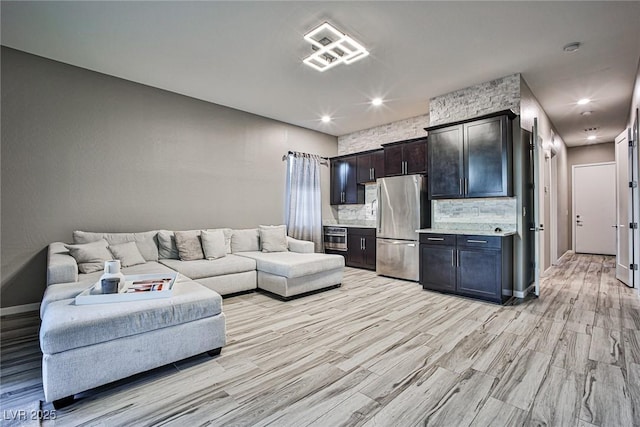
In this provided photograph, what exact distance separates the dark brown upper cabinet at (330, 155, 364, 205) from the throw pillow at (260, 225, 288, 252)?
1.99 meters

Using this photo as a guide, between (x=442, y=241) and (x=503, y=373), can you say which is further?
(x=442, y=241)

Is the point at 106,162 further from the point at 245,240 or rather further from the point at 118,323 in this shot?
the point at 118,323

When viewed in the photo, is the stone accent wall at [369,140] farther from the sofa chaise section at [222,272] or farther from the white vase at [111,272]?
the white vase at [111,272]

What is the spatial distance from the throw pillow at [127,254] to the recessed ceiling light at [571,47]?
5522mm

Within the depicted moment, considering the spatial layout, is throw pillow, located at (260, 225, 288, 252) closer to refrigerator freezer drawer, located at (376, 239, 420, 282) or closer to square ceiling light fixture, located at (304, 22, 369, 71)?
refrigerator freezer drawer, located at (376, 239, 420, 282)

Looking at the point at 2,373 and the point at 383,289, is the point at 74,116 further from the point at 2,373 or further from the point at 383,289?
the point at 383,289

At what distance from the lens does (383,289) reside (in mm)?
4297

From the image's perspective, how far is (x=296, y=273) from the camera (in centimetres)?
376

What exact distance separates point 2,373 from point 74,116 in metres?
2.96

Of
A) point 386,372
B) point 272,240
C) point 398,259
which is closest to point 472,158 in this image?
point 398,259

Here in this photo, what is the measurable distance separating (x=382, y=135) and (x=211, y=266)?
4.31 metres

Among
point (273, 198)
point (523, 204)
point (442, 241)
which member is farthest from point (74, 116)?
point (523, 204)

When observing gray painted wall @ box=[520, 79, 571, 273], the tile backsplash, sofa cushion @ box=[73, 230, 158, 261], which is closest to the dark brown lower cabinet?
gray painted wall @ box=[520, 79, 571, 273]

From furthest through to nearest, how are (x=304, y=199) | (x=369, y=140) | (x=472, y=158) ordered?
(x=369, y=140), (x=304, y=199), (x=472, y=158)
